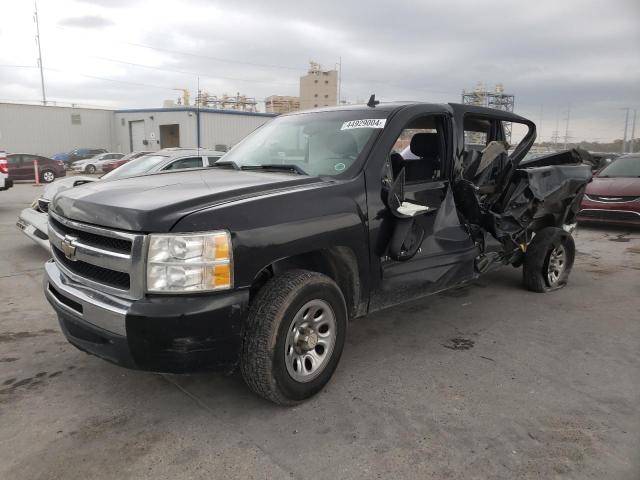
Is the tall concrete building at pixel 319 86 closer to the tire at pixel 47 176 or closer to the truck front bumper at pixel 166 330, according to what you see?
the tire at pixel 47 176

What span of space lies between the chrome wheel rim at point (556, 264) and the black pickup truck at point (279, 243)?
1431 millimetres

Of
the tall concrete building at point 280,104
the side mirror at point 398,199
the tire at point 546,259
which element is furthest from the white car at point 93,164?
the side mirror at point 398,199

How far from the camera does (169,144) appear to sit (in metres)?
40.9

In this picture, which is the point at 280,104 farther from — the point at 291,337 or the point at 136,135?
the point at 291,337

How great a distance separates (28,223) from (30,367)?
409 centimetres

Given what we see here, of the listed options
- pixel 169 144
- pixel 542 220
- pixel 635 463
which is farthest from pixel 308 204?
pixel 169 144

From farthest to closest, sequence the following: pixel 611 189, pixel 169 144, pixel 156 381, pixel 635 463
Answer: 1. pixel 169 144
2. pixel 611 189
3. pixel 156 381
4. pixel 635 463

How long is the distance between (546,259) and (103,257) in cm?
476

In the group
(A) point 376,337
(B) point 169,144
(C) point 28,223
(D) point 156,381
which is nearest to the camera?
(D) point 156,381

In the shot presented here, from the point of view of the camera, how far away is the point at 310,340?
306cm

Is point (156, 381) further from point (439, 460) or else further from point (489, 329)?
point (489, 329)

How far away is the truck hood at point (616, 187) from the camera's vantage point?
998 cm

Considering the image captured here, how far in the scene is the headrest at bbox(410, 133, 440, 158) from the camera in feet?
14.1

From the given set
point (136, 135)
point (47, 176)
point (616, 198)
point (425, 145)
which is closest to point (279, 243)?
point (425, 145)
